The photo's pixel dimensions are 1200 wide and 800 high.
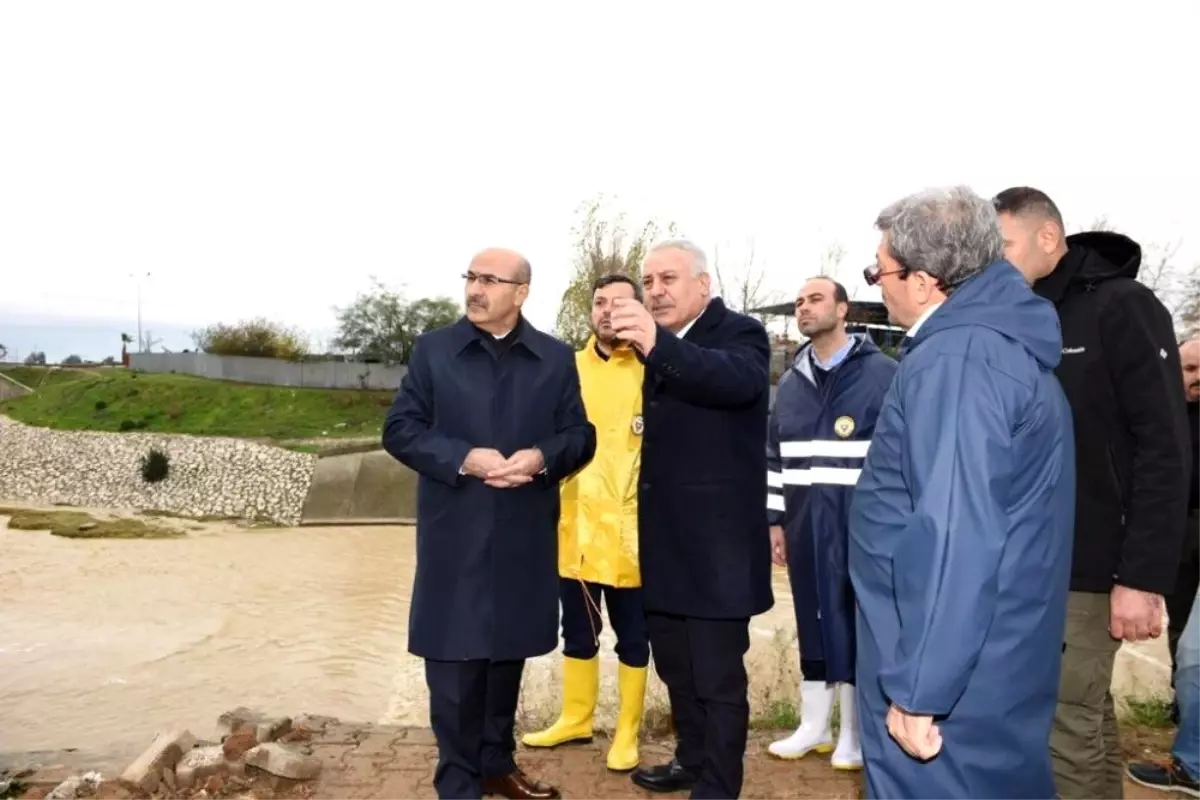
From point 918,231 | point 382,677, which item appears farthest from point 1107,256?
point 382,677

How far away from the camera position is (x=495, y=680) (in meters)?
3.38

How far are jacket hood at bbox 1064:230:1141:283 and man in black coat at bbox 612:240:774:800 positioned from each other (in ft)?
3.37

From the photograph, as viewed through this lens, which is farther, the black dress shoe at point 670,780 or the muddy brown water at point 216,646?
the muddy brown water at point 216,646

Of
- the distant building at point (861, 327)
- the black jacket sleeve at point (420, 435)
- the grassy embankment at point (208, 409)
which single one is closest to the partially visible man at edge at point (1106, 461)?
the black jacket sleeve at point (420, 435)

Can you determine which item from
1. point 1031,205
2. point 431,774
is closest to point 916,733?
point 1031,205

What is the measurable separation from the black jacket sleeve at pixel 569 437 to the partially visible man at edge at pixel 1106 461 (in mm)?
1569

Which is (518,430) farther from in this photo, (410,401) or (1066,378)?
(1066,378)

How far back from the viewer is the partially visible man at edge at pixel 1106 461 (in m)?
2.61

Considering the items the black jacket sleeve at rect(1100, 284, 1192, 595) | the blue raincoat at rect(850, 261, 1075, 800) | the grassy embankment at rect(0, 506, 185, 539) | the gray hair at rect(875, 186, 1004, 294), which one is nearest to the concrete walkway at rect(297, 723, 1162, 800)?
the black jacket sleeve at rect(1100, 284, 1192, 595)

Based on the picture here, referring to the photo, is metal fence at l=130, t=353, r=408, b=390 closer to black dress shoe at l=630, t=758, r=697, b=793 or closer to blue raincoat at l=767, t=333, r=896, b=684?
blue raincoat at l=767, t=333, r=896, b=684

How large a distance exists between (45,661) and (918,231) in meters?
9.97

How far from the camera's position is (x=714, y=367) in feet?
9.19

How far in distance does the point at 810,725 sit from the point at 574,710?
43.1 inches

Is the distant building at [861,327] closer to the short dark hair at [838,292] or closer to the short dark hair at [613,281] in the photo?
the short dark hair at [838,292]
